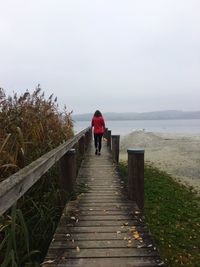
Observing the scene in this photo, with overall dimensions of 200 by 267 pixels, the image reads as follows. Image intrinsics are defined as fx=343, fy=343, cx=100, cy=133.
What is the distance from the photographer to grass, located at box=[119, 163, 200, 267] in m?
5.88

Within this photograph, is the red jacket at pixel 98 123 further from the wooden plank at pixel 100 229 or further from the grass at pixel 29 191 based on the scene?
the wooden plank at pixel 100 229

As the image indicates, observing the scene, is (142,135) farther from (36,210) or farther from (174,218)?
(36,210)

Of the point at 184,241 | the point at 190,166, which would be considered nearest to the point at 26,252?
the point at 184,241

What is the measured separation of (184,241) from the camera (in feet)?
21.3

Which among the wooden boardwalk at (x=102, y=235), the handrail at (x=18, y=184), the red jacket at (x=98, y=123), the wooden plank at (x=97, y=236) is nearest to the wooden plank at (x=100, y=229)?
the wooden boardwalk at (x=102, y=235)

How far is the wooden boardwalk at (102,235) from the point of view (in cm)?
360

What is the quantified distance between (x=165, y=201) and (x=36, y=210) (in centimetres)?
546

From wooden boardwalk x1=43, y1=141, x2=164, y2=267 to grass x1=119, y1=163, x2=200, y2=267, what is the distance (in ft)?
3.81

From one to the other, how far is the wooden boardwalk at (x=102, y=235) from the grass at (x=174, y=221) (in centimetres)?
116

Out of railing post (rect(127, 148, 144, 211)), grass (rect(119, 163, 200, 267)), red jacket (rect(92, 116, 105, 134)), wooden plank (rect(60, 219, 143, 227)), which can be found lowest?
grass (rect(119, 163, 200, 267))

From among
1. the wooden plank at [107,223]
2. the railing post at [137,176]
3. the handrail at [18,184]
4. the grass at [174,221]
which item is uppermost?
the handrail at [18,184]

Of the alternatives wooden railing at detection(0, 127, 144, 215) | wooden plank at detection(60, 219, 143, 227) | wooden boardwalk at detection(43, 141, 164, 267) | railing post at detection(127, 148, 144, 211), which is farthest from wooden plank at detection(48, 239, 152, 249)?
railing post at detection(127, 148, 144, 211)

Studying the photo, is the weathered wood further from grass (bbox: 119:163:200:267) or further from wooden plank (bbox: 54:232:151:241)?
grass (bbox: 119:163:200:267)

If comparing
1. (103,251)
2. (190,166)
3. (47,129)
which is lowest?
(190,166)
